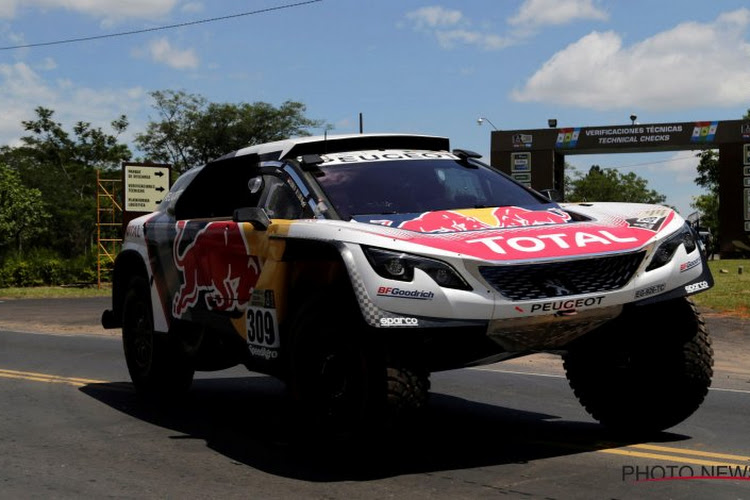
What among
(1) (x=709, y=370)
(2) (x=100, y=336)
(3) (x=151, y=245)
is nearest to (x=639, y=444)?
(1) (x=709, y=370)

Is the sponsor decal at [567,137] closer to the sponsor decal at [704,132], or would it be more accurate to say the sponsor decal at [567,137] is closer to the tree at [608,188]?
the sponsor decal at [704,132]

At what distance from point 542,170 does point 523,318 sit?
53.2 meters

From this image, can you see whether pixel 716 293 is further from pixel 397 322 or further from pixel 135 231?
pixel 397 322

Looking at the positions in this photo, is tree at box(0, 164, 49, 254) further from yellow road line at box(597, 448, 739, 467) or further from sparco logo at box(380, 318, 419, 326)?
sparco logo at box(380, 318, 419, 326)

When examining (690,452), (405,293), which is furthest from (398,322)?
(690,452)

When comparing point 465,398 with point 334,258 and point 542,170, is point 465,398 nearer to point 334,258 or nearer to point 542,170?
point 334,258

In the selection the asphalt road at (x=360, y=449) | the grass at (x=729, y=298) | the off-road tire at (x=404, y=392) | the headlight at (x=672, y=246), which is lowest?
the asphalt road at (x=360, y=449)

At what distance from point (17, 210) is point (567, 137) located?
33.1 metres

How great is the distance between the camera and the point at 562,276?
5496 mm

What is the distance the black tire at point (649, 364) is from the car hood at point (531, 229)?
1.50 feet

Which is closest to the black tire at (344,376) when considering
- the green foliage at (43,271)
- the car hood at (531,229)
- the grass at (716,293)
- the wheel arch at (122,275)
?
the car hood at (531,229)

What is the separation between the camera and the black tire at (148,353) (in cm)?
869

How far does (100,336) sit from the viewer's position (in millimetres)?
17609

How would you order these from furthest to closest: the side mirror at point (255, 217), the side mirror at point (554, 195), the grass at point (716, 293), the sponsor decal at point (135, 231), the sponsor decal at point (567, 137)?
the sponsor decal at point (567, 137)
the grass at point (716, 293)
the sponsor decal at point (135, 231)
the side mirror at point (554, 195)
the side mirror at point (255, 217)
